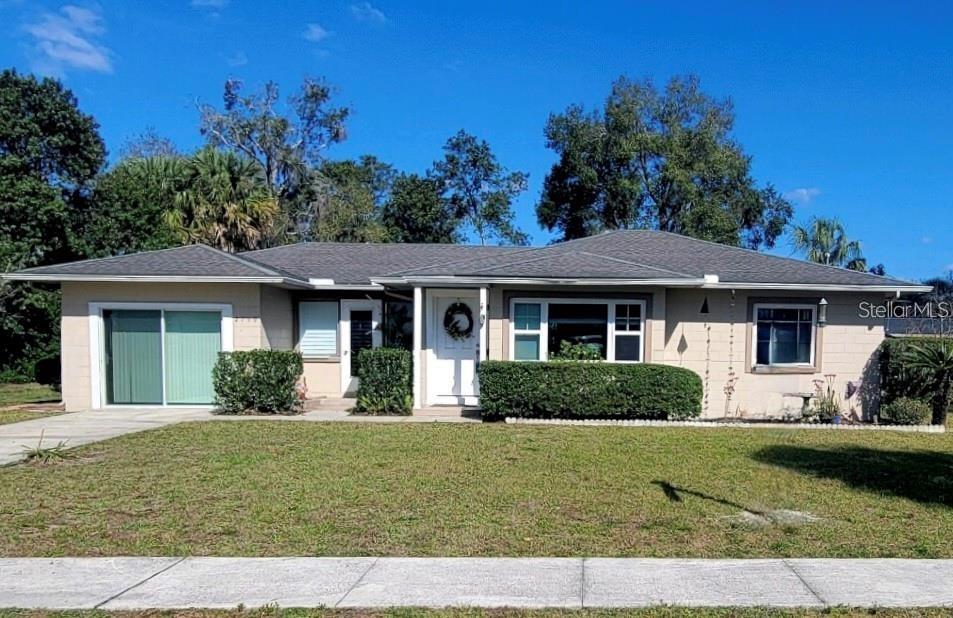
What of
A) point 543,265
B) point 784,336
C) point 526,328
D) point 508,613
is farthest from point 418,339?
point 508,613

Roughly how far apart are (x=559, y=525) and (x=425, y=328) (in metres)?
7.96

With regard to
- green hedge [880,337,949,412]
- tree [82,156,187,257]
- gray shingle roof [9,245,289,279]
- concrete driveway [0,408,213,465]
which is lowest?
concrete driveway [0,408,213,465]

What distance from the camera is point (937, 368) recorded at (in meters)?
12.2

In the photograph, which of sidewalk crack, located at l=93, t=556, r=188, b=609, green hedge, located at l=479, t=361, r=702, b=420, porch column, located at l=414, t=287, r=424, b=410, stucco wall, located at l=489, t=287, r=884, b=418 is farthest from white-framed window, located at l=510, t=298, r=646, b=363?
sidewalk crack, located at l=93, t=556, r=188, b=609

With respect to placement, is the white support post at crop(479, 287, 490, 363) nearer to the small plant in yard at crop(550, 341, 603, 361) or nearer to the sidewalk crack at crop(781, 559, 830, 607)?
the small plant in yard at crop(550, 341, 603, 361)

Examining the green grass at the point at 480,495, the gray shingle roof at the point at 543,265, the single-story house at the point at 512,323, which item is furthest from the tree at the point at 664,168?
the green grass at the point at 480,495

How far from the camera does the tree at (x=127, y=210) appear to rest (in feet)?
71.0

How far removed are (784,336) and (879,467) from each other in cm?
527

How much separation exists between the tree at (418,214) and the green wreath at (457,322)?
69.0ft

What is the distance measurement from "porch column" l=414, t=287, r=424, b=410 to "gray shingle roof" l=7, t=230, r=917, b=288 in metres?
0.51

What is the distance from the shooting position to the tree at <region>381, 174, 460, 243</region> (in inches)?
1361

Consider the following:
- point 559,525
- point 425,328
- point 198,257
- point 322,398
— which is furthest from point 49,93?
point 559,525

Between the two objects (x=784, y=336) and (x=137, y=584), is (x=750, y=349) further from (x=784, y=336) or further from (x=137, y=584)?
(x=137, y=584)

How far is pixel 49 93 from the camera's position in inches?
863
